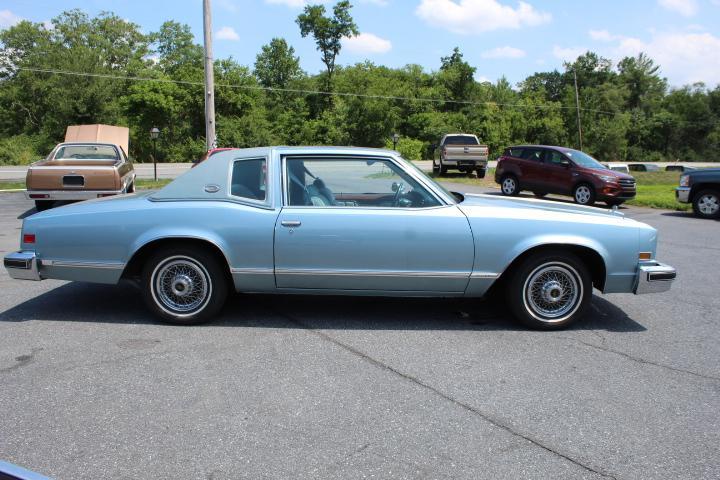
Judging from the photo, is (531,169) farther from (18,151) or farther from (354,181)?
(18,151)

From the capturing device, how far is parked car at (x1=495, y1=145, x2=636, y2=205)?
1598cm

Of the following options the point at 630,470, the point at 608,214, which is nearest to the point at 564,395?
the point at 630,470

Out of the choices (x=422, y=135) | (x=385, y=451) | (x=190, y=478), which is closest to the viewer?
(x=190, y=478)

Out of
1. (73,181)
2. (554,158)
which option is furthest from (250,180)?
(554,158)

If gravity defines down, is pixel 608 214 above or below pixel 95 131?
below

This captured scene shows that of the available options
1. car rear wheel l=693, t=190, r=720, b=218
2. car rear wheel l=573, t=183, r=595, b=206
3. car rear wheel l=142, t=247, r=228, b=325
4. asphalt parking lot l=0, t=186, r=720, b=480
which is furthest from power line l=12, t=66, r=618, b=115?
asphalt parking lot l=0, t=186, r=720, b=480

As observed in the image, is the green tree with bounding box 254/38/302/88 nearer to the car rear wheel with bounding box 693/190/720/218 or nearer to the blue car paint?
the car rear wheel with bounding box 693/190/720/218

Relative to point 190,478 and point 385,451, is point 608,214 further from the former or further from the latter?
point 190,478

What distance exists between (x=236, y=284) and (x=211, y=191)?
0.83 metres

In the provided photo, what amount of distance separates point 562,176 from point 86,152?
1283 cm

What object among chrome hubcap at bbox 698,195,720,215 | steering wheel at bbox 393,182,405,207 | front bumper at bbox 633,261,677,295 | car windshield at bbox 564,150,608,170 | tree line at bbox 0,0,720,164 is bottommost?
front bumper at bbox 633,261,677,295

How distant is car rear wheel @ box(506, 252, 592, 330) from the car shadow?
0.61ft

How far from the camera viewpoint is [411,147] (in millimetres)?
52094

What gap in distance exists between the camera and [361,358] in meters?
4.23
